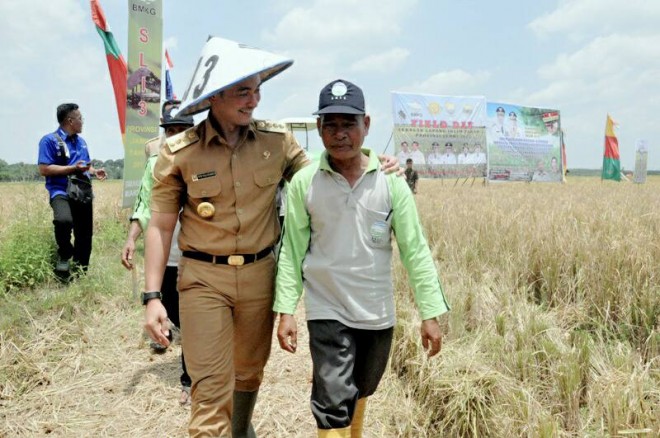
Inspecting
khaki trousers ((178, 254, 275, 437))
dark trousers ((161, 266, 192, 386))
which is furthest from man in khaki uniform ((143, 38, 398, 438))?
dark trousers ((161, 266, 192, 386))

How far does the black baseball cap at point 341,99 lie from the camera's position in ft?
6.81

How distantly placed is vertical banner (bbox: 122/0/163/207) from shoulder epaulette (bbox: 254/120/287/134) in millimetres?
3378

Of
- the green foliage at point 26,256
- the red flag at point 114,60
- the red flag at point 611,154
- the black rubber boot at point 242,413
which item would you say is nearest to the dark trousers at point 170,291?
the black rubber boot at point 242,413

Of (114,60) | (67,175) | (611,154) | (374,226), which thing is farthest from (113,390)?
(611,154)

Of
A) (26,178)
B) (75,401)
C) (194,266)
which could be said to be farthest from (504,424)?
(26,178)

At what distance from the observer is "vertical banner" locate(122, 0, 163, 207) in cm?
534

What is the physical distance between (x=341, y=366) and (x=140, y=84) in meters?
4.47

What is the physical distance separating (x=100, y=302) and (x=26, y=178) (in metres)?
2.42

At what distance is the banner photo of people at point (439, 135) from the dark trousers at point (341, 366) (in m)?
21.4

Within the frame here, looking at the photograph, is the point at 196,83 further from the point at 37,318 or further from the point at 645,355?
the point at 37,318

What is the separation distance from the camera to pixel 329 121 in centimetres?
214

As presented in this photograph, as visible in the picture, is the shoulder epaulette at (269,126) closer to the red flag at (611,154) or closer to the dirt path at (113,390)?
the dirt path at (113,390)

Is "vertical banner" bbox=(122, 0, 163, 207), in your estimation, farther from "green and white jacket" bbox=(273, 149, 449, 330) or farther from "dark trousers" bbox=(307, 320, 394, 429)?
"dark trousers" bbox=(307, 320, 394, 429)

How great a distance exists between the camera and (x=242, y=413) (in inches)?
98.0
